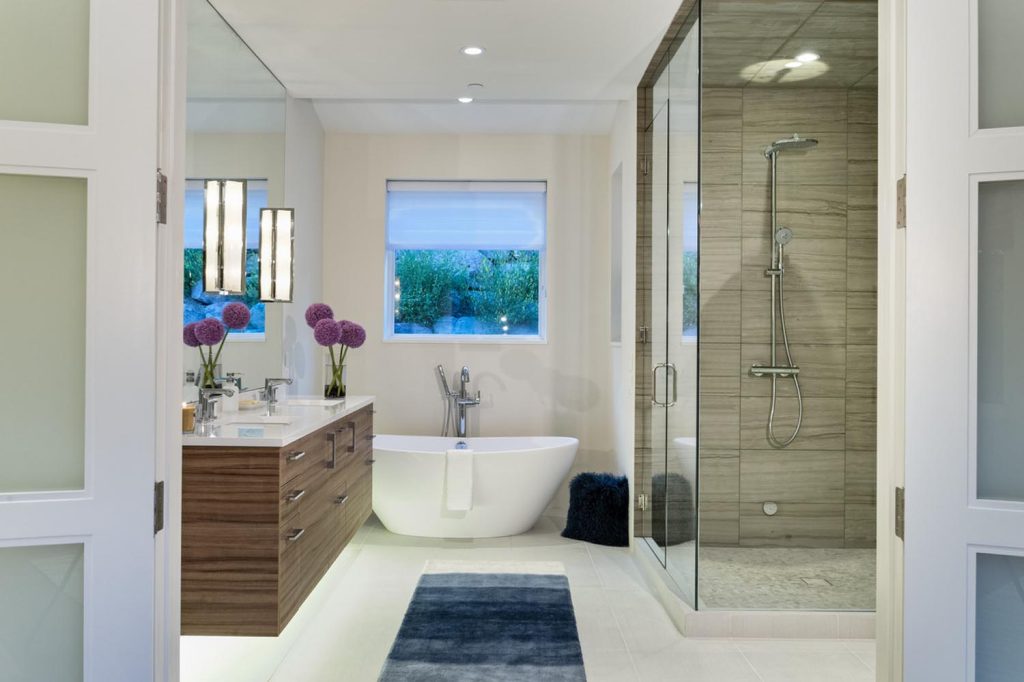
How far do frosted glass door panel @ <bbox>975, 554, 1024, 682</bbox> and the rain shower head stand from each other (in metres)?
3.17

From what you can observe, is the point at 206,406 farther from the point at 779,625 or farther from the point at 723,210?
the point at 723,210

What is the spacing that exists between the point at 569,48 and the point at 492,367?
2226mm

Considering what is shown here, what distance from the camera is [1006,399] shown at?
131cm

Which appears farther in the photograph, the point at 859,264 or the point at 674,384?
the point at 859,264

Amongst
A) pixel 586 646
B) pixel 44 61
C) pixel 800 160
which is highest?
pixel 800 160

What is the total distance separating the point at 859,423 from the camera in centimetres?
421

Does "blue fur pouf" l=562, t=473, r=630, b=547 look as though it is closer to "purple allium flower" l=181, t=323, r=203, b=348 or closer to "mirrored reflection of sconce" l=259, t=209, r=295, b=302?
"mirrored reflection of sconce" l=259, t=209, r=295, b=302

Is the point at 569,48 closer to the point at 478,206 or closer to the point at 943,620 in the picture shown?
the point at 478,206

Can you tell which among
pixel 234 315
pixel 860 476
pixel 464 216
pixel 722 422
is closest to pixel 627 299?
pixel 722 422

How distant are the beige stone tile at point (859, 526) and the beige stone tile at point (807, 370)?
0.62 metres

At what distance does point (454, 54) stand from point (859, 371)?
271 cm

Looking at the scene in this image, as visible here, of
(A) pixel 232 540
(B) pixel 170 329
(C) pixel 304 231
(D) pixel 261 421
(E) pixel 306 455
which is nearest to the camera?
(B) pixel 170 329

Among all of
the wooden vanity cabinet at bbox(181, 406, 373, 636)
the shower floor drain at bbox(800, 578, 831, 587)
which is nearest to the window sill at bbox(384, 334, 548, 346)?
the shower floor drain at bbox(800, 578, 831, 587)

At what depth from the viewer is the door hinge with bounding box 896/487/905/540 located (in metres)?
1.37
